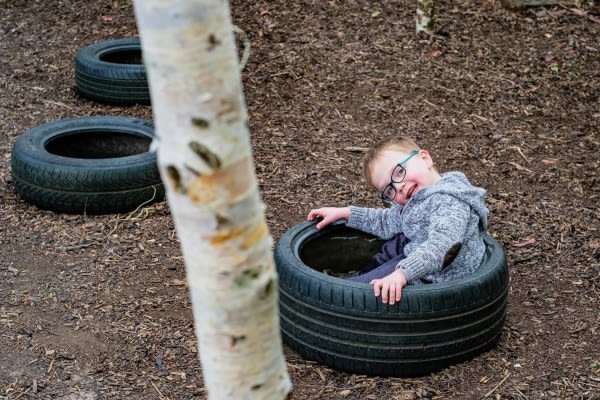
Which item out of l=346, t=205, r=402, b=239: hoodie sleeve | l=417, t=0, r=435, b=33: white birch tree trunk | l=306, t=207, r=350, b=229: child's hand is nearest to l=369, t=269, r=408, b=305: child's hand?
l=346, t=205, r=402, b=239: hoodie sleeve

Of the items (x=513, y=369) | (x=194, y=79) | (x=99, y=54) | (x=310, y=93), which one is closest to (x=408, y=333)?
(x=513, y=369)

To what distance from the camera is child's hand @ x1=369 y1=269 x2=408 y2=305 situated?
144 inches

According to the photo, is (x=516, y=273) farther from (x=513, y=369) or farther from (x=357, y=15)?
(x=357, y=15)

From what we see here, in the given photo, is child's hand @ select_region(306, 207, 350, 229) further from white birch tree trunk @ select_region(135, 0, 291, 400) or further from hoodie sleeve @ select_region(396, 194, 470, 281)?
white birch tree trunk @ select_region(135, 0, 291, 400)

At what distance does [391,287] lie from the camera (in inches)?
144

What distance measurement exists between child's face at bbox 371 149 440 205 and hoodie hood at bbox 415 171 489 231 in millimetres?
47

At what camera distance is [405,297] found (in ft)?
12.0

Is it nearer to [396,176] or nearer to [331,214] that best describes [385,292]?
[396,176]

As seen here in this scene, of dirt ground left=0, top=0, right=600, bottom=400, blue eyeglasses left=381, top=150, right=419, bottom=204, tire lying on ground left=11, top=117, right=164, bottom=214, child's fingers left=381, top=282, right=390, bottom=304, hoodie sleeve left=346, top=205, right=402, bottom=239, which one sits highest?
blue eyeglasses left=381, top=150, right=419, bottom=204

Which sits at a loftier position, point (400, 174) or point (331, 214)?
point (400, 174)

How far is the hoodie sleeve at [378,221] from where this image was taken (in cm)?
422

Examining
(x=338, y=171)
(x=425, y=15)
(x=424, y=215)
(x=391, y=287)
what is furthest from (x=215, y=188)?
(x=425, y=15)

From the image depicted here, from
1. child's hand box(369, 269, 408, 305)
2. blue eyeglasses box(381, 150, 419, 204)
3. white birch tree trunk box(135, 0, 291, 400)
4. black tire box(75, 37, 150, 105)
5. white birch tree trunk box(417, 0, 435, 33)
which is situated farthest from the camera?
white birch tree trunk box(417, 0, 435, 33)

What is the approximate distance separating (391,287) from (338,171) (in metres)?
2.48
